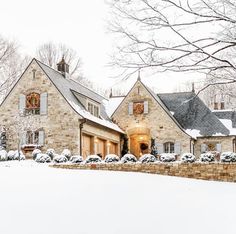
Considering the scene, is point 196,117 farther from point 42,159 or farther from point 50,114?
point 42,159

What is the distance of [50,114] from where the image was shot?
26594 millimetres

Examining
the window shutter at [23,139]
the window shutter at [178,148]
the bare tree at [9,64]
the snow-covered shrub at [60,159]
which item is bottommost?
the snow-covered shrub at [60,159]

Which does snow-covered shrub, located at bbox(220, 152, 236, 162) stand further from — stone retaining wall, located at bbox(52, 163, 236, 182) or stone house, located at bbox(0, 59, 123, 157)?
stone house, located at bbox(0, 59, 123, 157)

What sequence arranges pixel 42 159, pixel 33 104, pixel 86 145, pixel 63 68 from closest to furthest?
pixel 42 159, pixel 86 145, pixel 33 104, pixel 63 68

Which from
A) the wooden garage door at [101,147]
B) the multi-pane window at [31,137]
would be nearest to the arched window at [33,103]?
the multi-pane window at [31,137]

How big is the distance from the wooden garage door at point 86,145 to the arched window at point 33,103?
3042 mm

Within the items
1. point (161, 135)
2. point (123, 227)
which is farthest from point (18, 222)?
point (161, 135)

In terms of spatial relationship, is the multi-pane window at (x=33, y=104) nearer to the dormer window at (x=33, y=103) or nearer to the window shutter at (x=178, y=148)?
the dormer window at (x=33, y=103)

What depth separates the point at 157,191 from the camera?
38.2ft

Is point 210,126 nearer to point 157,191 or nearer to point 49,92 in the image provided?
point 49,92

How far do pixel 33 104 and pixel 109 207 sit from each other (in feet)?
61.6

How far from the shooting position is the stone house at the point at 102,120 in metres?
26.3

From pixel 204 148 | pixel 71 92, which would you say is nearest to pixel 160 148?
pixel 204 148

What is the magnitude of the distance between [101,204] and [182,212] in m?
1.60
